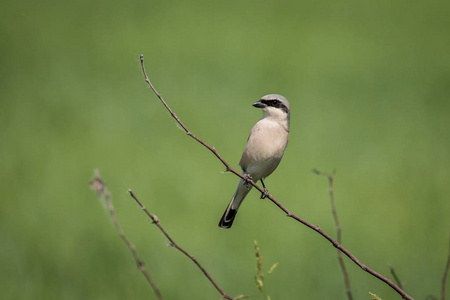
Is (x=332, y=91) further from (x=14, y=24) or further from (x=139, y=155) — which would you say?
(x=14, y=24)

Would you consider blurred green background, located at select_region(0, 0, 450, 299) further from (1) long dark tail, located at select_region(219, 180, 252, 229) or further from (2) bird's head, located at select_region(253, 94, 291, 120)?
(2) bird's head, located at select_region(253, 94, 291, 120)

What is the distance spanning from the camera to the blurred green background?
539 centimetres

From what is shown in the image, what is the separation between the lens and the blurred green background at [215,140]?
5.39 metres

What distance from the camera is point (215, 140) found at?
712 cm

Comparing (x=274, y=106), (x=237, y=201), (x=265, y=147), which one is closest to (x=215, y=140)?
(x=237, y=201)

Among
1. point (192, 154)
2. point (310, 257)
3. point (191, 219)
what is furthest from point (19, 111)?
point (310, 257)

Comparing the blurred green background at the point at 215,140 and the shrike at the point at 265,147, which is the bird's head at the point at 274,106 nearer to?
the shrike at the point at 265,147

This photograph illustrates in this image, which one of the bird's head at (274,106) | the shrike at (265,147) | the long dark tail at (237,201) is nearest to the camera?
the bird's head at (274,106)

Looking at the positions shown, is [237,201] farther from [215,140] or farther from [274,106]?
[215,140]

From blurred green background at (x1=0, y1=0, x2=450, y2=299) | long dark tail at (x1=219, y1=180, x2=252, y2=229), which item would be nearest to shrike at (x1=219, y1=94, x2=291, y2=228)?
long dark tail at (x1=219, y1=180, x2=252, y2=229)

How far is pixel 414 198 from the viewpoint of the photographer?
256 inches

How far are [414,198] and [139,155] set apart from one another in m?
3.10

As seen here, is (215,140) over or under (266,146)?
under

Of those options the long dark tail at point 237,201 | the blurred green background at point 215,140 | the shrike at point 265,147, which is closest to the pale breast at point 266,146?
the shrike at point 265,147
